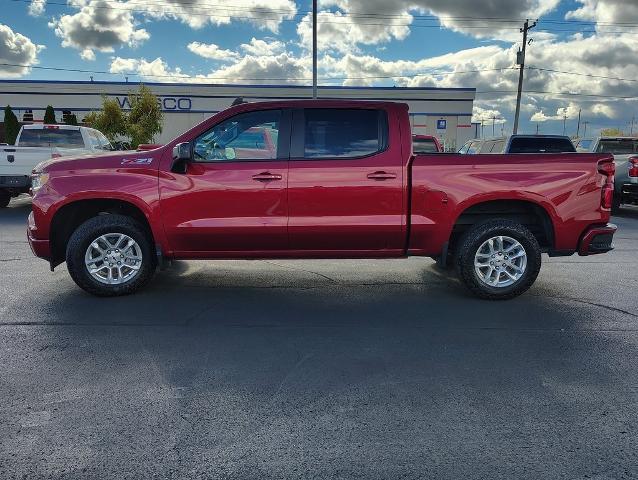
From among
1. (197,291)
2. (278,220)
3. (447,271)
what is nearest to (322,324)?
(278,220)

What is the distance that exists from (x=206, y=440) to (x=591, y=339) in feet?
10.7

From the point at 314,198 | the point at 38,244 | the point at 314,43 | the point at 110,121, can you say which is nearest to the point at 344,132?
the point at 314,198

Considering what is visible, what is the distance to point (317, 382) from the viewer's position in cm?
357

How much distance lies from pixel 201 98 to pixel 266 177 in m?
48.8

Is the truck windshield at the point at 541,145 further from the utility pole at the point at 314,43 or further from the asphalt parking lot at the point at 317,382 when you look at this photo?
the utility pole at the point at 314,43

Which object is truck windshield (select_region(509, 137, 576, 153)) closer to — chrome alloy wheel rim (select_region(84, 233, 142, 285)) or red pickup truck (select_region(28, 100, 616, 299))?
red pickup truck (select_region(28, 100, 616, 299))

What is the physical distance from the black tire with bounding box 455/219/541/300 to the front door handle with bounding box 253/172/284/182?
→ 6.65 feet

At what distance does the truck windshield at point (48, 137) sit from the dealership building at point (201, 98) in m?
37.8

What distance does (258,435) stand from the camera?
2.90m

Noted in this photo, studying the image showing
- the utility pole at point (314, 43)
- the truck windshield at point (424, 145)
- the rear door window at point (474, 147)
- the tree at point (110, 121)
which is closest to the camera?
the truck windshield at point (424, 145)

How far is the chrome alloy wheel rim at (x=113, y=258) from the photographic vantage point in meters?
5.50

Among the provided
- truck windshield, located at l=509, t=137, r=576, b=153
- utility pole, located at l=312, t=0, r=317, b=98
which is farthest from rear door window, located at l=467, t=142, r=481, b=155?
utility pole, located at l=312, t=0, r=317, b=98

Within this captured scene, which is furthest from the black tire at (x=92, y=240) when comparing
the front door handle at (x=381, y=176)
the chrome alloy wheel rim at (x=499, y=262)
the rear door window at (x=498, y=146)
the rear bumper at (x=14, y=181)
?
the rear door window at (x=498, y=146)

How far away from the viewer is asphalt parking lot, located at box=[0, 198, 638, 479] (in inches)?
106
